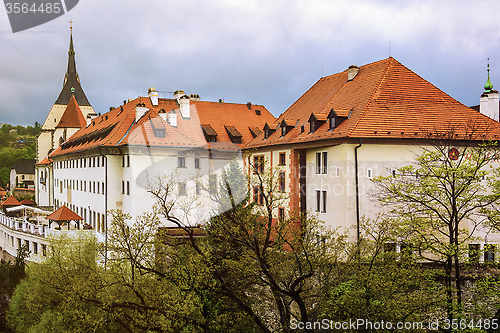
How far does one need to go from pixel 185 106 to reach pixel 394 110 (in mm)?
17406

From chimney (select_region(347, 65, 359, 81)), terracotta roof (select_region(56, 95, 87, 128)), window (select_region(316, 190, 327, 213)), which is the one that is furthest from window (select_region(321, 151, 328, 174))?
terracotta roof (select_region(56, 95, 87, 128))

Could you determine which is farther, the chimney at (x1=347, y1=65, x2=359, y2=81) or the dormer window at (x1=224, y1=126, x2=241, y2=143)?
the dormer window at (x1=224, y1=126, x2=241, y2=143)

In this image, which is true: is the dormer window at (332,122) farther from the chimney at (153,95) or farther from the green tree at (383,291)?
the chimney at (153,95)

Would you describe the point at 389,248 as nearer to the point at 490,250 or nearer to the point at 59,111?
the point at 490,250

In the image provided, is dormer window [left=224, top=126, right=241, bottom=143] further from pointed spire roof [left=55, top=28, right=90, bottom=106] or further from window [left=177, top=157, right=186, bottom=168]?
pointed spire roof [left=55, top=28, right=90, bottom=106]

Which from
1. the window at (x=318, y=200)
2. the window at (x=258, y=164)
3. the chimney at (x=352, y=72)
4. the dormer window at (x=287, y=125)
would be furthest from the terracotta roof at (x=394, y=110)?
the window at (x=318, y=200)

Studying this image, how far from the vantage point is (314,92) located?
30719 mm

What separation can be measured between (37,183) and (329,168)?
53024mm

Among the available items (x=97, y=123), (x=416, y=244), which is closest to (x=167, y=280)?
(x=416, y=244)

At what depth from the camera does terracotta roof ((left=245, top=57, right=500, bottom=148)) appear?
839 inches

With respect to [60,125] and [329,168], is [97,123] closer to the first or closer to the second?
[60,125]

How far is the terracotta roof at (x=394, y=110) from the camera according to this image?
21.3m

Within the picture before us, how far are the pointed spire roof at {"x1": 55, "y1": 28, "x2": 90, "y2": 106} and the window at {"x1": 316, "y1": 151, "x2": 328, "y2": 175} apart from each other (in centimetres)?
5182

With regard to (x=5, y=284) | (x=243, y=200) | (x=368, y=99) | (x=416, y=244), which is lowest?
(x=5, y=284)
